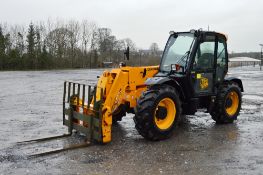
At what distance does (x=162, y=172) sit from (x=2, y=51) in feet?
167

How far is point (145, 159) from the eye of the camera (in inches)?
259

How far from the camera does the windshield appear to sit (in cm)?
865

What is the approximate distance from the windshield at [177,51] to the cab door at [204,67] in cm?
25

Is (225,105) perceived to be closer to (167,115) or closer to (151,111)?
(167,115)

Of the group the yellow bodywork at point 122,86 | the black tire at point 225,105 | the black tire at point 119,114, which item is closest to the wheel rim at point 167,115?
the yellow bodywork at point 122,86

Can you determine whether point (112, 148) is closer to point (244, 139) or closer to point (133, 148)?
point (133, 148)

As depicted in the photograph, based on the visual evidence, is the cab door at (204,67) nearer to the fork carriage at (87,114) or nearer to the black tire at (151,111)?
the black tire at (151,111)

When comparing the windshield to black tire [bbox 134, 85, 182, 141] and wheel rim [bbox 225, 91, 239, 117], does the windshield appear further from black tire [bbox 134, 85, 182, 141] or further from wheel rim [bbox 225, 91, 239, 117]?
wheel rim [bbox 225, 91, 239, 117]

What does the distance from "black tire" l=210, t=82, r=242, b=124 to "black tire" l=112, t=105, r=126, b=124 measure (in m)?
2.39

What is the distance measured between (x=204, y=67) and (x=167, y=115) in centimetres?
176

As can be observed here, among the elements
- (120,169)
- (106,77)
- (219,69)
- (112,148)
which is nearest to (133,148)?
(112,148)

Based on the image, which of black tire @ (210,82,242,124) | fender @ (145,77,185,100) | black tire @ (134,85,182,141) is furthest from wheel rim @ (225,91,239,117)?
black tire @ (134,85,182,141)

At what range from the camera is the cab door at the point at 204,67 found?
28.5ft

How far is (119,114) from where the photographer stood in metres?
9.25
